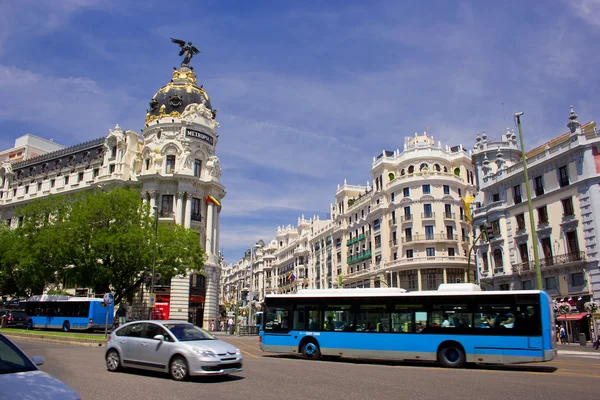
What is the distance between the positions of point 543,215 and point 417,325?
2827 cm

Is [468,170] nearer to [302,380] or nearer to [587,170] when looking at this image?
[587,170]

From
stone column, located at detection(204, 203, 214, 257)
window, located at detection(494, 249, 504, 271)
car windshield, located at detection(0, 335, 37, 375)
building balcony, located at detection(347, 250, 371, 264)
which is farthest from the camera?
building balcony, located at detection(347, 250, 371, 264)

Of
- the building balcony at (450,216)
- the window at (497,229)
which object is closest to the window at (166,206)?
the building balcony at (450,216)

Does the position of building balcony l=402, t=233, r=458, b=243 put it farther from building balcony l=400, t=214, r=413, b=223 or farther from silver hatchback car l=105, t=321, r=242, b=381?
silver hatchback car l=105, t=321, r=242, b=381

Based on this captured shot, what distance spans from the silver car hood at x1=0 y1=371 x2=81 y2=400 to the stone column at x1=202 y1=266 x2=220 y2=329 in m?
48.7

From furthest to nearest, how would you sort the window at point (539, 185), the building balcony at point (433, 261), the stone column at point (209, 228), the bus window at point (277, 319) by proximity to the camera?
the stone column at point (209, 228)
the building balcony at point (433, 261)
the window at point (539, 185)
the bus window at point (277, 319)

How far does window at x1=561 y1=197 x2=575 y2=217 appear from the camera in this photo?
3756cm

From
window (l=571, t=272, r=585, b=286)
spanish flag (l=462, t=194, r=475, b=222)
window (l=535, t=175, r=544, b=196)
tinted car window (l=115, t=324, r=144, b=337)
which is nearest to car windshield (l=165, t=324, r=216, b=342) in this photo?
tinted car window (l=115, t=324, r=144, b=337)

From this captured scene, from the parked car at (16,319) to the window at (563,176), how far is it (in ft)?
145

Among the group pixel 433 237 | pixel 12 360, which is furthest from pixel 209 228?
pixel 12 360

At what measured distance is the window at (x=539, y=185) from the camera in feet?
133

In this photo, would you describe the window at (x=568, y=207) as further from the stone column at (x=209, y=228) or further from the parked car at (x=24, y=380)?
the parked car at (x=24, y=380)

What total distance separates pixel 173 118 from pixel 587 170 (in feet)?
139

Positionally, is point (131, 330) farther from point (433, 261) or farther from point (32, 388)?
point (433, 261)
